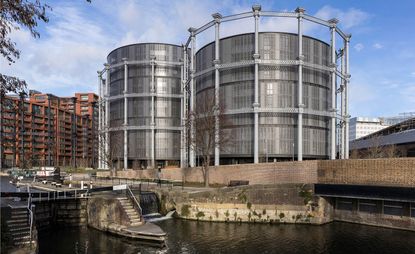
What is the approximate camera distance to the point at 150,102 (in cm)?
10169

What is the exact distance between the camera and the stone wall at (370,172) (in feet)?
114

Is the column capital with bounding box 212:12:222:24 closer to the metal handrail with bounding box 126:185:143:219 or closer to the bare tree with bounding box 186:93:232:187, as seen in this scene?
the bare tree with bounding box 186:93:232:187

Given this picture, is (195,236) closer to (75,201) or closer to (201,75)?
(75,201)

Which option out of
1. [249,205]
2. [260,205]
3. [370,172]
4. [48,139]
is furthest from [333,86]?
[48,139]

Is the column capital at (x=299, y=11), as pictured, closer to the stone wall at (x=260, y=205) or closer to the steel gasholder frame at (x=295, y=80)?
the steel gasholder frame at (x=295, y=80)

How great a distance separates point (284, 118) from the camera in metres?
72.4

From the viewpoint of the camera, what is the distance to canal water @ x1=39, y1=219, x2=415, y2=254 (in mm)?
28000

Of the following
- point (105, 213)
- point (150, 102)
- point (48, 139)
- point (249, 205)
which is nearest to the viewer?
point (105, 213)

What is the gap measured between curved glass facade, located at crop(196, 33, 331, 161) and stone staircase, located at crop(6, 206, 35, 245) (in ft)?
164

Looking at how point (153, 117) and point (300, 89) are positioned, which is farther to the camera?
point (153, 117)

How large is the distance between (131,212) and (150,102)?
2743 inches

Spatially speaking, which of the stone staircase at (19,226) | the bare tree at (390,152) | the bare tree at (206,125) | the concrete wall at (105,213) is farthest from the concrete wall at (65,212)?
the bare tree at (390,152)

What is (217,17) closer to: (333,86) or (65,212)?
(333,86)

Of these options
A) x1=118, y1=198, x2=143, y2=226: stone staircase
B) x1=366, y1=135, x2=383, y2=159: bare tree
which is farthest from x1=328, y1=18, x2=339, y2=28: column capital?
x1=118, y1=198, x2=143, y2=226: stone staircase
